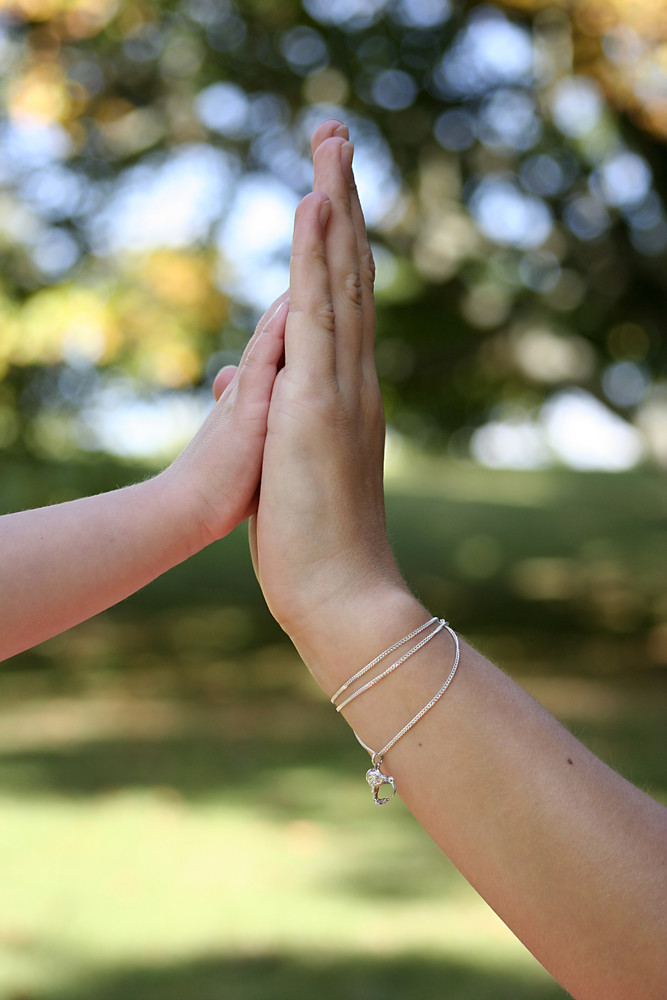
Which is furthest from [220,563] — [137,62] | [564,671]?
[137,62]

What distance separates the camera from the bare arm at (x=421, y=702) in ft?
3.96

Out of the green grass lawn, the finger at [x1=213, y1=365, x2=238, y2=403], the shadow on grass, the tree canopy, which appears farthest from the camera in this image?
the tree canopy

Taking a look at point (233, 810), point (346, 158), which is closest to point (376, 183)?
point (233, 810)

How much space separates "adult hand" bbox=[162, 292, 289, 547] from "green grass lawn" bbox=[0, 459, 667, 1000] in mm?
2230

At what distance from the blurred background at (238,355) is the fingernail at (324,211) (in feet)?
8.45

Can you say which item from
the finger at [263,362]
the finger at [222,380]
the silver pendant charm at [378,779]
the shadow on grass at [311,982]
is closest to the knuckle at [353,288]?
the finger at [263,362]

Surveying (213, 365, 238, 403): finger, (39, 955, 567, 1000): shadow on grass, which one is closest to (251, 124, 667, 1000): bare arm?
(213, 365, 238, 403): finger

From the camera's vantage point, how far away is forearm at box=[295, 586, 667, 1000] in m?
1.20

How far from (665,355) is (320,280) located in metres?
8.50

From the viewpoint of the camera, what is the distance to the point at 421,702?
1.30 meters

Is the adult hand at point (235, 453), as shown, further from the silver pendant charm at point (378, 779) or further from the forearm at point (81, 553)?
the silver pendant charm at point (378, 779)

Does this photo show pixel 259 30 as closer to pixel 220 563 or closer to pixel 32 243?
pixel 32 243

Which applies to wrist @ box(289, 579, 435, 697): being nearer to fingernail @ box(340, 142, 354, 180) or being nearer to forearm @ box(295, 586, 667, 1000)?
forearm @ box(295, 586, 667, 1000)

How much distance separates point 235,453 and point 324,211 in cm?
42
